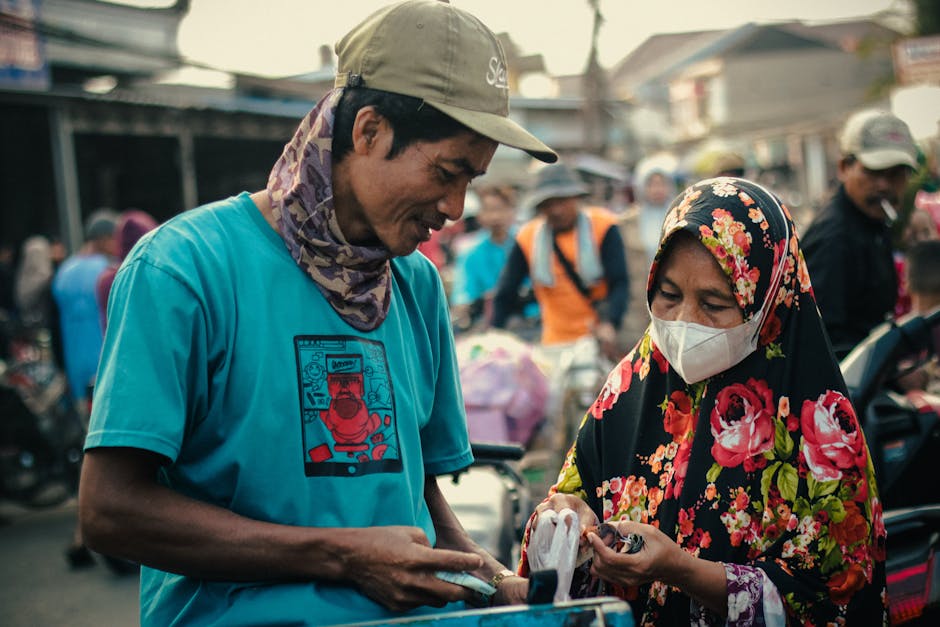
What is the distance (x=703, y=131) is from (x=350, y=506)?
167 ft

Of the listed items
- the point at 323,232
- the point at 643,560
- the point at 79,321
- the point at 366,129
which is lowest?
the point at 79,321

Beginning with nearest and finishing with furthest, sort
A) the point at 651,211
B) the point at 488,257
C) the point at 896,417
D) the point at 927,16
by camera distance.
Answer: the point at 896,417
the point at 488,257
the point at 651,211
the point at 927,16

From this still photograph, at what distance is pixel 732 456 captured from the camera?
2221 mm

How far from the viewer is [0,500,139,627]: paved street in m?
5.07

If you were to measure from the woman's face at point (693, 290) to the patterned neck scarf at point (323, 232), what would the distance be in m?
0.85

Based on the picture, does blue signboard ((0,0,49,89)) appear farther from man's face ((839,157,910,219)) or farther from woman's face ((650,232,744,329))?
woman's face ((650,232,744,329))

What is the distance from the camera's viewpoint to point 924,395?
352 cm

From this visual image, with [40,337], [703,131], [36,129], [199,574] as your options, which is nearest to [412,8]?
[199,574]

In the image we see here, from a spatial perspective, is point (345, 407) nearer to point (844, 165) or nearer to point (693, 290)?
point (693, 290)

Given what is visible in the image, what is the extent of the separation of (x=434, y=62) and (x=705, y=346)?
959 mm

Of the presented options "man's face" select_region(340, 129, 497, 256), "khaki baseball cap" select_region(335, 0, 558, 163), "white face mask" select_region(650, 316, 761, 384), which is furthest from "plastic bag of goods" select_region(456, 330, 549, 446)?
"khaki baseball cap" select_region(335, 0, 558, 163)

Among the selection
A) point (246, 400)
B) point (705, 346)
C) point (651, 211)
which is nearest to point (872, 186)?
point (705, 346)

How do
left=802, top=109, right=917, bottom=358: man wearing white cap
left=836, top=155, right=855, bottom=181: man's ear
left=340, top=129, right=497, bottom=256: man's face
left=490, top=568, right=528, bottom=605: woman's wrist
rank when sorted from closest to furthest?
left=340, top=129, right=497, bottom=256: man's face
left=490, top=568, right=528, bottom=605: woman's wrist
left=802, top=109, right=917, bottom=358: man wearing white cap
left=836, top=155, right=855, bottom=181: man's ear

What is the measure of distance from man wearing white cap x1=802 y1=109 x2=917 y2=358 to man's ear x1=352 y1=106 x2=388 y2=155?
9.17 feet
